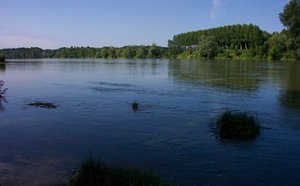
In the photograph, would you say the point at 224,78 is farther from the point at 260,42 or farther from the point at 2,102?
the point at 260,42

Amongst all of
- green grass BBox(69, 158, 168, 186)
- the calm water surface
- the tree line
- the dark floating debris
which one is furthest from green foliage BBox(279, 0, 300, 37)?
green grass BBox(69, 158, 168, 186)

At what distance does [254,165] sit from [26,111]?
17709mm

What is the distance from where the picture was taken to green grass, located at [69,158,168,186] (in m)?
11.6

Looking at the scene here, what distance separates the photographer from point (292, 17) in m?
129

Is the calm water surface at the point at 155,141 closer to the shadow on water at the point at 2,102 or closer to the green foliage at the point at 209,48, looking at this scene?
the shadow on water at the point at 2,102

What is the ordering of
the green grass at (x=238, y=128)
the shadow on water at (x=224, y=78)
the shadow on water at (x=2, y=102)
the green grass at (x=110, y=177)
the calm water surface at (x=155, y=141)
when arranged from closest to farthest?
the green grass at (x=110, y=177), the calm water surface at (x=155, y=141), the green grass at (x=238, y=128), the shadow on water at (x=2, y=102), the shadow on water at (x=224, y=78)

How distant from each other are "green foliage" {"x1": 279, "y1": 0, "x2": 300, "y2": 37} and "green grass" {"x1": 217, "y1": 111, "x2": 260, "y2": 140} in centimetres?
11716

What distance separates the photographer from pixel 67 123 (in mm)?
23859

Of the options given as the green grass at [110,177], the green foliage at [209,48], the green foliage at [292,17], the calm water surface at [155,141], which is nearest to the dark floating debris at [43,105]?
the calm water surface at [155,141]

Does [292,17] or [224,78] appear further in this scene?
[292,17]

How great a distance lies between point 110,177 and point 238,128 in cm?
1022

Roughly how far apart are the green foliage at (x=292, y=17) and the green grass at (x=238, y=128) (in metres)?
117

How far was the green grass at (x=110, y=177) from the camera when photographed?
11.6 m

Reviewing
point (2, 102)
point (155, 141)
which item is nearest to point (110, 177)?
point (155, 141)
